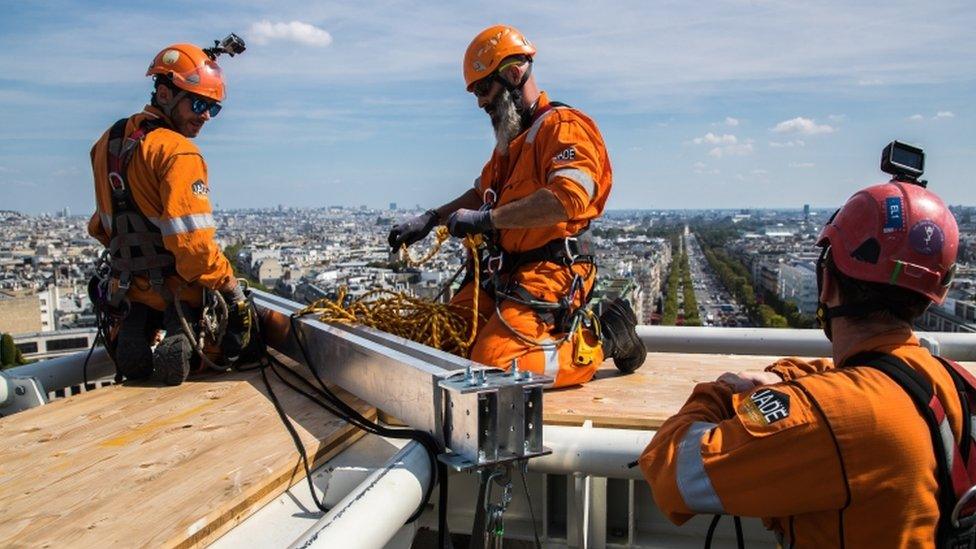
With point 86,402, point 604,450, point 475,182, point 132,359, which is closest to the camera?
point 604,450

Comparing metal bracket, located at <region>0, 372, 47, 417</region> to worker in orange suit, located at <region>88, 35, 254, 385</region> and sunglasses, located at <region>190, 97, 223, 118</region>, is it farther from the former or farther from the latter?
sunglasses, located at <region>190, 97, 223, 118</region>

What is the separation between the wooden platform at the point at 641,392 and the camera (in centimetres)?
382

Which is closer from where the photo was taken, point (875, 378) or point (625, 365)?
point (875, 378)

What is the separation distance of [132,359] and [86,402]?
1.96 feet

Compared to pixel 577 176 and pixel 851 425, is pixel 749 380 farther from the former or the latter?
pixel 577 176

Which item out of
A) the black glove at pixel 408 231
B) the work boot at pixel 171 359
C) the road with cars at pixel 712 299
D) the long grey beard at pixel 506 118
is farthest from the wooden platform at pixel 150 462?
the road with cars at pixel 712 299

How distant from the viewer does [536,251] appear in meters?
4.71

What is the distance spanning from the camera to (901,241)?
222cm

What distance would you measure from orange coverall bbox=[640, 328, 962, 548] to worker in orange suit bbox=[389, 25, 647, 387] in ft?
7.44

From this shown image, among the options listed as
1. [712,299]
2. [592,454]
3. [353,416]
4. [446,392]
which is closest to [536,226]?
[353,416]

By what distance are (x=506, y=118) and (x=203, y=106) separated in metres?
1.90

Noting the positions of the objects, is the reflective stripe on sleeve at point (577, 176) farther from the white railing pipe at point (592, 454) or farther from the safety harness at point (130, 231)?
the safety harness at point (130, 231)

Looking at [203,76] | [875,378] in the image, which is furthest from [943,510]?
[203,76]

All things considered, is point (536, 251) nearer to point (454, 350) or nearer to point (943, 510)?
point (454, 350)
